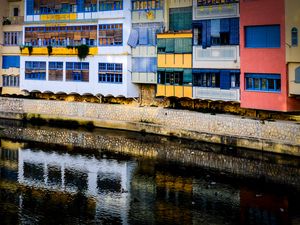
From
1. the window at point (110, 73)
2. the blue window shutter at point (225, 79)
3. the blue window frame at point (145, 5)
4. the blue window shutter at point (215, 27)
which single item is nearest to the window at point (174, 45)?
the blue window shutter at point (215, 27)

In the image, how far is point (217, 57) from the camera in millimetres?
30594

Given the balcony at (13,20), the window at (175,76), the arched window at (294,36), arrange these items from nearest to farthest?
1. the arched window at (294,36)
2. the window at (175,76)
3. the balcony at (13,20)

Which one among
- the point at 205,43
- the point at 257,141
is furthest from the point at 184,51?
the point at 257,141

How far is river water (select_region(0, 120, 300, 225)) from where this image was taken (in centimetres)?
1905

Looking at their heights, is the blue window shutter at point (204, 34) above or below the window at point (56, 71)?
above

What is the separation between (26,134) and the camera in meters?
33.8

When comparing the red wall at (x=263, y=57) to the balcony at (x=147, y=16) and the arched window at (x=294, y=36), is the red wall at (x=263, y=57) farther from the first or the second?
the balcony at (x=147, y=16)

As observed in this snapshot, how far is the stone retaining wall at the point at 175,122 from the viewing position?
1028 inches

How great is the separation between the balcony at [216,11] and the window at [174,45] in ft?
4.63

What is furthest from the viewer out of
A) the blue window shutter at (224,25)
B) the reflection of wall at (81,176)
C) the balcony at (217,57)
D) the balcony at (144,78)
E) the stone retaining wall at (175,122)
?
the balcony at (144,78)

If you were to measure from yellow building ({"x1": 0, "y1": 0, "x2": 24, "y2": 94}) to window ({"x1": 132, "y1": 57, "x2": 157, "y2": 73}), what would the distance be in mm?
9599

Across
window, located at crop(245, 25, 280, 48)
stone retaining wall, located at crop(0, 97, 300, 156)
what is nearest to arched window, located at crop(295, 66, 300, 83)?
window, located at crop(245, 25, 280, 48)

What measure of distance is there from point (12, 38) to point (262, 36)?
63.7 ft

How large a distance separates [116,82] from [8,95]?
379 inches
